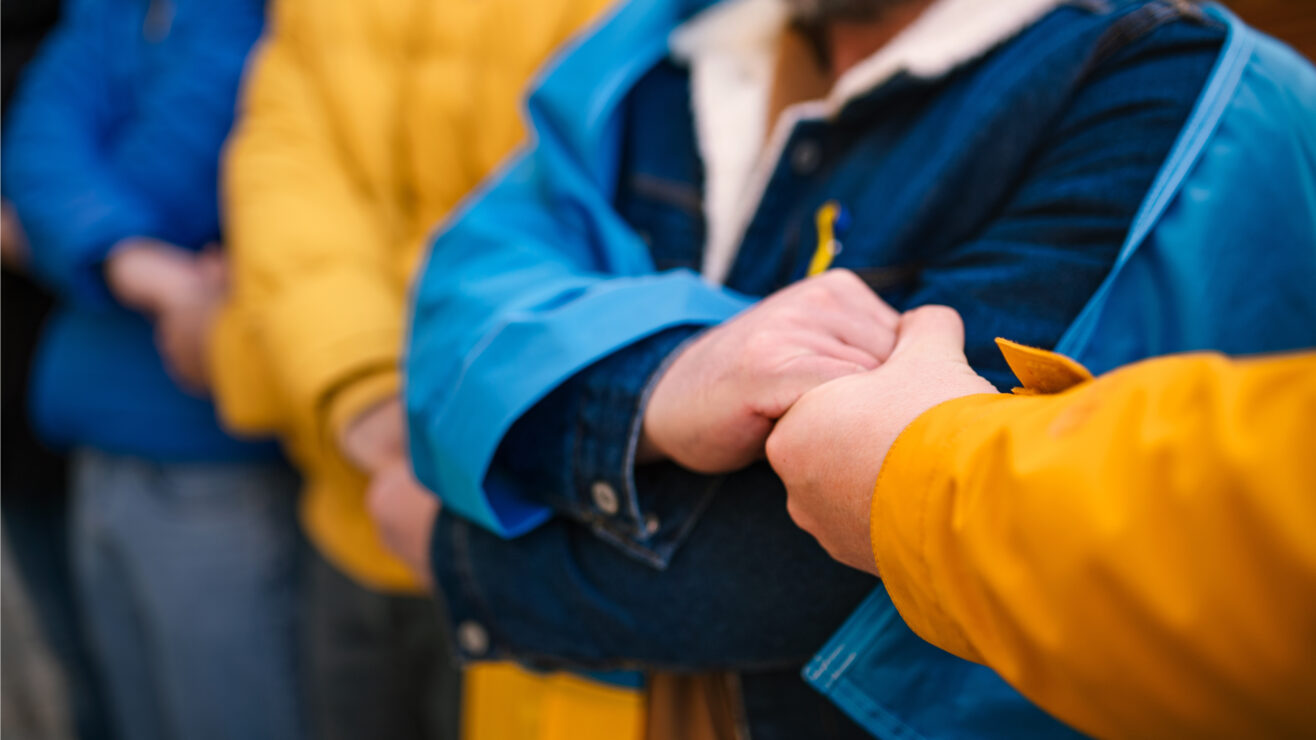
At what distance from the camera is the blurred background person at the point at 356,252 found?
94 centimetres

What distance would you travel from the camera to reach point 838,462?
35 centimetres

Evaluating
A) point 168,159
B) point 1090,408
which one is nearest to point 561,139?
point 1090,408

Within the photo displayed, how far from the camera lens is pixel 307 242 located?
102cm

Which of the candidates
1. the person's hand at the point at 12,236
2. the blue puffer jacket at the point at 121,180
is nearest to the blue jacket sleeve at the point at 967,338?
the blue puffer jacket at the point at 121,180

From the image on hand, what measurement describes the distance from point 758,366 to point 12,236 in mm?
1612

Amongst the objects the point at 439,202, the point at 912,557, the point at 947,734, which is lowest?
the point at 947,734

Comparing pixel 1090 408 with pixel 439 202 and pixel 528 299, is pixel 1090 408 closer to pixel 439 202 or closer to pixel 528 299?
pixel 528 299

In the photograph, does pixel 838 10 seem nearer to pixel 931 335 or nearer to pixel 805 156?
pixel 805 156

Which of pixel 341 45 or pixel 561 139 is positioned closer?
pixel 561 139

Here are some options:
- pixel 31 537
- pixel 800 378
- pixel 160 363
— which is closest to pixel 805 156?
pixel 800 378

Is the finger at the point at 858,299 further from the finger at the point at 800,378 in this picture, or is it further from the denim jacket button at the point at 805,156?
the denim jacket button at the point at 805,156

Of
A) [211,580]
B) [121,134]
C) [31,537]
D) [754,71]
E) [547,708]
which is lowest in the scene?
[31,537]

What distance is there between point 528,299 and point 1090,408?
44 centimetres

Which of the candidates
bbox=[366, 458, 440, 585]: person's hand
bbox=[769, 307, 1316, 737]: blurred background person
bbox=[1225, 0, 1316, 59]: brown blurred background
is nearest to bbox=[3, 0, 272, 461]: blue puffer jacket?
bbox=[366, 458, 440, 585]: person's hand
